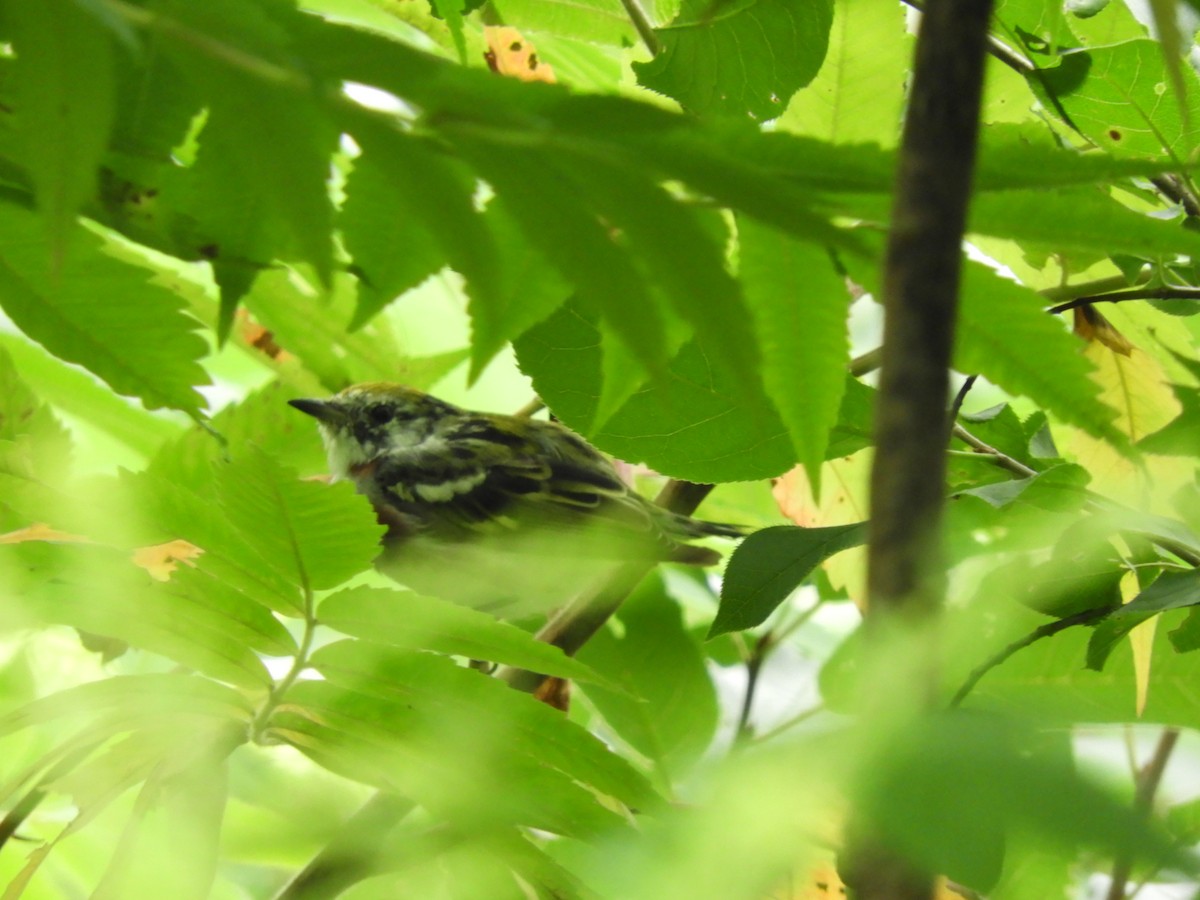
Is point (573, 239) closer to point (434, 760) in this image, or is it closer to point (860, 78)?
point (434, 760)

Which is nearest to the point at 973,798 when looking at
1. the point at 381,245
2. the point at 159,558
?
the point at 381,245

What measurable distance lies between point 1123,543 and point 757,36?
0.62 metres

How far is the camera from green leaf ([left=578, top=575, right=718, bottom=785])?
1.52 m

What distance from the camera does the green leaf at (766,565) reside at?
1.08m

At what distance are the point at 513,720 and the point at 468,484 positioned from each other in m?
2.36

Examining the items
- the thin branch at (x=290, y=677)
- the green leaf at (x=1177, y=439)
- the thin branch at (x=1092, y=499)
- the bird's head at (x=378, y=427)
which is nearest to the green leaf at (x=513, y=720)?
the thin branch at (x=290, y=677)

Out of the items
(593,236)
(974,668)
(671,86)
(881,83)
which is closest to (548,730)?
(974,668)

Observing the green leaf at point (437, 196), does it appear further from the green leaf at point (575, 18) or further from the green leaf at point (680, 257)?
the green leaf at point (575, 18)

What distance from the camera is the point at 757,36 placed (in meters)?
1.21

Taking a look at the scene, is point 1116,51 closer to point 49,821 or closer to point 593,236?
point 593,236

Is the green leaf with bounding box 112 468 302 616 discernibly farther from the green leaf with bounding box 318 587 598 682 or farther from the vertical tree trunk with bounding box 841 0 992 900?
the vertical tree trunk with bounding box 841 0 992 900

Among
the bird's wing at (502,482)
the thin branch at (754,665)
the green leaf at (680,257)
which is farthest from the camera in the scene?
the bird's wing at (502,482)

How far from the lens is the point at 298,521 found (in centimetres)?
91

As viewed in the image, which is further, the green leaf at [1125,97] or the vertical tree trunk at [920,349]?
the green leaf at [1125,97]
